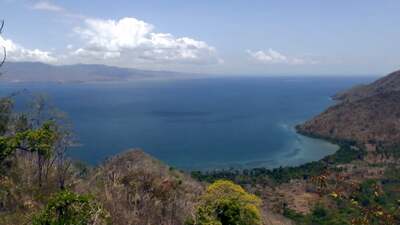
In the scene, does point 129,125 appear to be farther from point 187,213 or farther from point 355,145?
point 187,213

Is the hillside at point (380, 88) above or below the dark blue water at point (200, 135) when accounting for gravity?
above

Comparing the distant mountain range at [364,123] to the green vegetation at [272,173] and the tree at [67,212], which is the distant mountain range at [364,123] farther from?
the tree at [67,212]

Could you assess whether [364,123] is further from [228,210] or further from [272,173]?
[228,210]

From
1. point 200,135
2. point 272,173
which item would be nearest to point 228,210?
point 272,173

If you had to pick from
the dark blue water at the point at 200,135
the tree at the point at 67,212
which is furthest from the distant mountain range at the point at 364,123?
the tree at the point at 67,212

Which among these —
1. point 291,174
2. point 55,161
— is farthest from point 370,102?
point 55,161

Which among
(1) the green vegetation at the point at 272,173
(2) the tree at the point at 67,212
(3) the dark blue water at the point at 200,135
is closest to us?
(2) the tree at the point at 67,212
